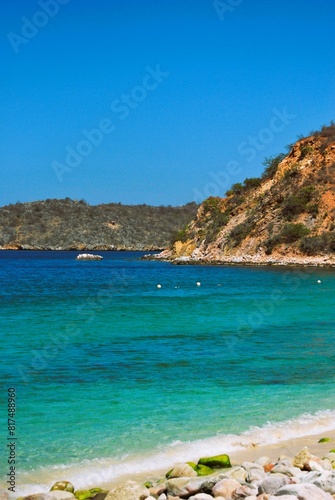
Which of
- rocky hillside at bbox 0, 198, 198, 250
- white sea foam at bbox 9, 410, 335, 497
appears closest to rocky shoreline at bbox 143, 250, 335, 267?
white sea foam at bbox 9, 410, 335, 497

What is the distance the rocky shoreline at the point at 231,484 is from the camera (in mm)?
6320

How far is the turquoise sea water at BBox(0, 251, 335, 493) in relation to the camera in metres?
9.10

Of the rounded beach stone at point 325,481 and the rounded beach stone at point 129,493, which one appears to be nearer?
the rounded beach stone at point 325,481

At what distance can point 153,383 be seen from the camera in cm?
1284

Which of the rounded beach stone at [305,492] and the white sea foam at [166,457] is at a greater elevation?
the rounded beach stone at [305,492]

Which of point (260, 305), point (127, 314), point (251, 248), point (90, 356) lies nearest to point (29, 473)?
point (90, 356)

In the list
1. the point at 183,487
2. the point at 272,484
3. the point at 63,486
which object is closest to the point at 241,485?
the point at 272,484

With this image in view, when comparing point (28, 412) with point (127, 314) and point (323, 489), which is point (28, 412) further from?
point (127, 314)

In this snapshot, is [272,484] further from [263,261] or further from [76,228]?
[76,228]

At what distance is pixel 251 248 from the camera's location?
66.8 m

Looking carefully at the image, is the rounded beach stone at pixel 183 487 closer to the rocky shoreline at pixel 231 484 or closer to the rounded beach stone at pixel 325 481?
the rocky shoreline at pixel 231 484

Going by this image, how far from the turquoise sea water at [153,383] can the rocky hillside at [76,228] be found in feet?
456

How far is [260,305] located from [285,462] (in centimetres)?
2214

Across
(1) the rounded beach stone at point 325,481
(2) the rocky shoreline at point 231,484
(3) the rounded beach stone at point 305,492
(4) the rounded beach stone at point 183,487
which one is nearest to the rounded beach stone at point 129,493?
(2) the rocky shoreline at point 231,484
